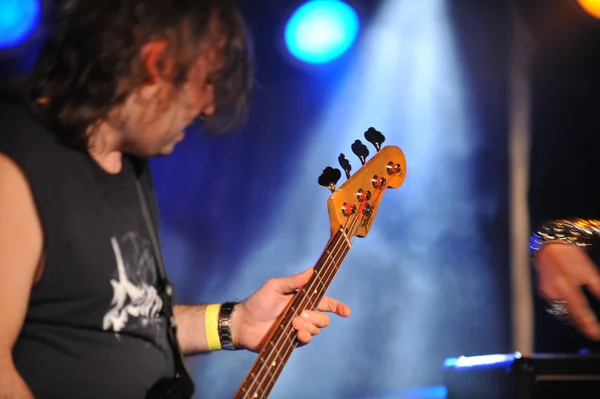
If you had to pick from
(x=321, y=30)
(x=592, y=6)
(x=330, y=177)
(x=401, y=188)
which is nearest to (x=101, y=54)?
(x=330, y=177)

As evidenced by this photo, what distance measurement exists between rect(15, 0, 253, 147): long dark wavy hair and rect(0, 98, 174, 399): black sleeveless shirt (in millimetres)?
85

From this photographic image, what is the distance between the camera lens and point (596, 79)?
Result: 170 inches

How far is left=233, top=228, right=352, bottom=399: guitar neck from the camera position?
1.67 m

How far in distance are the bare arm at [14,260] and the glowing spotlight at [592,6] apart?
13.3 ft

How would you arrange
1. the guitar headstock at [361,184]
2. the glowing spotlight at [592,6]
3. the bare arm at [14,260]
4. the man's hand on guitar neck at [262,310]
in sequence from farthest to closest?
the glowing spotlight at [592,6]
the guitar headstock at [361,184]
the man's hand on guitar neck at [262,310]
the bare arm at [14,260]

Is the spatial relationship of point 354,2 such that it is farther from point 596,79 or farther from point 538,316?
point 538,316

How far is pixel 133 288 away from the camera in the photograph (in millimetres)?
1529

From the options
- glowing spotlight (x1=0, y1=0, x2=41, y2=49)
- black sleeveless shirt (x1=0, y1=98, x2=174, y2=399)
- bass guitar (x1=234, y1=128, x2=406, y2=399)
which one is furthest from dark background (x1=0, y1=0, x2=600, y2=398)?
black sleeveless shirt (x1=0, y1=98, x2=174, y2=399)

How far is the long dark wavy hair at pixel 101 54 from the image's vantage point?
1.47 metres

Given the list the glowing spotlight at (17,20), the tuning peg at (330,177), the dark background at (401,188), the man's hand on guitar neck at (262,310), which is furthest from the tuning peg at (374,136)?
the dark background at (401,188)

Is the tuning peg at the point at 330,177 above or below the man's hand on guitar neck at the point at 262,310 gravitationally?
above

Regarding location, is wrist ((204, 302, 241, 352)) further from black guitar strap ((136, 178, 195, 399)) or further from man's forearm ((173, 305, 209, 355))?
black guitar strap ((136, 178, 195, 399))

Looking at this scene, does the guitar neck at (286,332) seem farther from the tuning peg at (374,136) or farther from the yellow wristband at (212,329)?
the tuning peg at (374,136)

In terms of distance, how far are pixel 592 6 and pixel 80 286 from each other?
4030 mm
